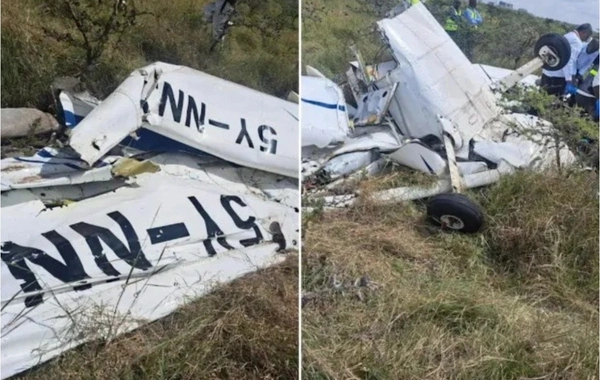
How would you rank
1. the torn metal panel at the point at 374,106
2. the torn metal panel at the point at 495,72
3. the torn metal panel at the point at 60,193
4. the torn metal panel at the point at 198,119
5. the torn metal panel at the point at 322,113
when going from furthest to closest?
1. the torn metal panel at the point at 495,72
2. the torn metal panel at the point at 374,106
3. the torn metal panel at the point at 322,113
4. the torn metal panel at the point at 198,119
5. the torn metal panel at the point at 60,193

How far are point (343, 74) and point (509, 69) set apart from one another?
0.70 m

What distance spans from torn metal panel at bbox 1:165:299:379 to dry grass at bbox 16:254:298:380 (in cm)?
4

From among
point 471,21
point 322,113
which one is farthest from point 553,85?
point 322,113

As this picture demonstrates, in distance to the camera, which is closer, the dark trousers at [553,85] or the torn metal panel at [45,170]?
the torn metal panel at [45,170]

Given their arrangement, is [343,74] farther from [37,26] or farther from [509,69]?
[37,26]

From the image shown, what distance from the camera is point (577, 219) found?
9.84ft

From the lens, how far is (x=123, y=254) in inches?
94.3

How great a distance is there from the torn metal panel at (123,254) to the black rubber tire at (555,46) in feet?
3.86

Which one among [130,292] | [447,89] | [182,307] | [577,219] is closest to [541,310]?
[577,219]

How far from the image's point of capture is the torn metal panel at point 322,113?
8.63 feet

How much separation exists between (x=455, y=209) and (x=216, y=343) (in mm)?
1010

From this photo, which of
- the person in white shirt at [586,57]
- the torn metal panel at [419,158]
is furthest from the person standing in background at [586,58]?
the torn metal panel at [419,158]

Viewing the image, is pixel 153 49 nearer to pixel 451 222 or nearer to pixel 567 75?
pixel 451 222

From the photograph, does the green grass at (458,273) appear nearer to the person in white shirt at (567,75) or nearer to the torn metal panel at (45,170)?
the person in white shirt at (567,75)
